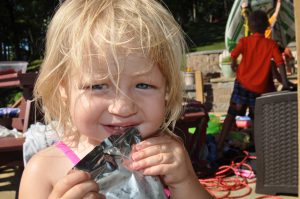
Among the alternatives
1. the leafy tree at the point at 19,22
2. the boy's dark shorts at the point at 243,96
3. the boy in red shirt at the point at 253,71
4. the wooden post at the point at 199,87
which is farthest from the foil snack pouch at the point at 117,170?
the leafy tree at the point at 19,22

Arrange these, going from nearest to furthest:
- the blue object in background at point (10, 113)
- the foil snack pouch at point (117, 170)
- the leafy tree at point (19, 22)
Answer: the foil snack pouch at point (117, 170), the blue object in background at point (10, 113), the leafy tree at point (19, 22)

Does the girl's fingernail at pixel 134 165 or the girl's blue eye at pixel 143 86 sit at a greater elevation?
the girl's blue eye at pixel 143 86

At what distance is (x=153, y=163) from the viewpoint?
0.99 m

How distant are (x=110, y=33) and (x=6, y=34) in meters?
22.4

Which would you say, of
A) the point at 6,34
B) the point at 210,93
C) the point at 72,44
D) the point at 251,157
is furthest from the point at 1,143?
the point at 6,34

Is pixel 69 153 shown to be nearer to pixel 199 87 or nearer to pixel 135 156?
pixel 135 156

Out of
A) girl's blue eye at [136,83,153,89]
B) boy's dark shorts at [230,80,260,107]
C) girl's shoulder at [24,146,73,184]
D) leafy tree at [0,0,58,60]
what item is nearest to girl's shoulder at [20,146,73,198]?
girl's shoulder at [24,146,73,184]

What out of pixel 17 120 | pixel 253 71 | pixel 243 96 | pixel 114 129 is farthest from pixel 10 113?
pixel 114 129

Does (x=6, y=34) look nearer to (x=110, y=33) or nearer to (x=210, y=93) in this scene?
(x=210, y=93)

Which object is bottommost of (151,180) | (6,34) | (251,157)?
(251,157)

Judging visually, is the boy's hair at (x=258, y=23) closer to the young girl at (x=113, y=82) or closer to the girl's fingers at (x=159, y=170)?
the young girl at (x=113, y=82)

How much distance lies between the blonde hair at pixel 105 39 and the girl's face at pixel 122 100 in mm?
39

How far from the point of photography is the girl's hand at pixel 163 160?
976 mm

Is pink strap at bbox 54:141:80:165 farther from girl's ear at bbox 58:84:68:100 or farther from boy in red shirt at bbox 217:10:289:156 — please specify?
boy in red shirt at bbox 217:10:289:156
